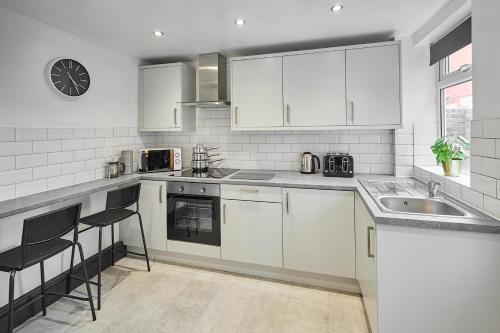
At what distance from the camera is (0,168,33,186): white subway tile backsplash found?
1.92 metres

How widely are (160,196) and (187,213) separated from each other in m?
0.34

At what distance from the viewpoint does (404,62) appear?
8.20ft

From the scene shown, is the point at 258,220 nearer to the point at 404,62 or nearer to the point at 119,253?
the point at 119,253

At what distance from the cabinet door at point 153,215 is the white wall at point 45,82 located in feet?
2.75

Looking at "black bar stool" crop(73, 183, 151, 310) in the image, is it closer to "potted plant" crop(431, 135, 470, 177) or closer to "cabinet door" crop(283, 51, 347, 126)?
"cabinet door" crop(283, 51, 347, 126)

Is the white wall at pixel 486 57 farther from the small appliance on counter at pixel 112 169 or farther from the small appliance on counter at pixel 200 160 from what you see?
the small appliance on counter at pixel 112 169

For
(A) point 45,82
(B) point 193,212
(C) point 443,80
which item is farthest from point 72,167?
(C) point 443,80

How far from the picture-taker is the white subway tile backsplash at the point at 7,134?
1.91 meters

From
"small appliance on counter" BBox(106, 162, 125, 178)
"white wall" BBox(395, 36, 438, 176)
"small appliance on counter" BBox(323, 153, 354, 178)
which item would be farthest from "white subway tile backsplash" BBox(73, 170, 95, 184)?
"white wall" BBox(395, 36, 438, 176)

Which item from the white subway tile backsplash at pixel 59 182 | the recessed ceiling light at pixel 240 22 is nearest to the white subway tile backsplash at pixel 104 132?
the white subway tile backsplash at pixel 59 182

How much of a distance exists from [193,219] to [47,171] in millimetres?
1325

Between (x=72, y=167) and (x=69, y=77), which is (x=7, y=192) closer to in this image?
(x=72, y=167)

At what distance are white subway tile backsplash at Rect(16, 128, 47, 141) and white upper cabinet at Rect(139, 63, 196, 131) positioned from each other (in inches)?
44.1

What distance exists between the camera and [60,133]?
2340 mm
